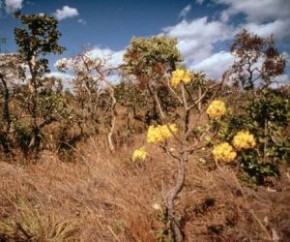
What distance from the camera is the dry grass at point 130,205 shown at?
378 cm

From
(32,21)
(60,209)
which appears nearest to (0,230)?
(60,209)

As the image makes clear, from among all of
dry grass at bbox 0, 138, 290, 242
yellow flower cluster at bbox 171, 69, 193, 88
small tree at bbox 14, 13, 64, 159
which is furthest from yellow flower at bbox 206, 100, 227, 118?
small tree at bbox 14, 13, 64, 159

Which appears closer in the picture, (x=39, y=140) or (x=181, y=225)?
(x=181, y=225)

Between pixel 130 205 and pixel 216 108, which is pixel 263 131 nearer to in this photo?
pixel 130 205

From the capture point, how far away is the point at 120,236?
13.2 feet

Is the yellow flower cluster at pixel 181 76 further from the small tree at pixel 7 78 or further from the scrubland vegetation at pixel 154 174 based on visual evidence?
the small tree at pixel 7 78

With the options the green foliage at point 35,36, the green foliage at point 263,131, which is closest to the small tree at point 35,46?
the green foliage at point 35,36

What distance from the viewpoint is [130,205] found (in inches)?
178

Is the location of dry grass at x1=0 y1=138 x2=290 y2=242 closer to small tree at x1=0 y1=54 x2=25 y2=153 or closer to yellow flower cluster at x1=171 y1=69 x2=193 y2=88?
yellow flower cluster at x1=171 y1=69 x2=193 y2=88

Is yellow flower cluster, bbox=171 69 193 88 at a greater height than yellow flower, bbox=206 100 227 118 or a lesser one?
greater

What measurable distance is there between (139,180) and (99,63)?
17.6ft

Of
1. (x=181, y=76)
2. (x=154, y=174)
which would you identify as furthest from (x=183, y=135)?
(x=154, y=174)

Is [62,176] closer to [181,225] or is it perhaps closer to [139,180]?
[139,180]

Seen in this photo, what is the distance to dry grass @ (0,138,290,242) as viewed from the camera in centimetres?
378
